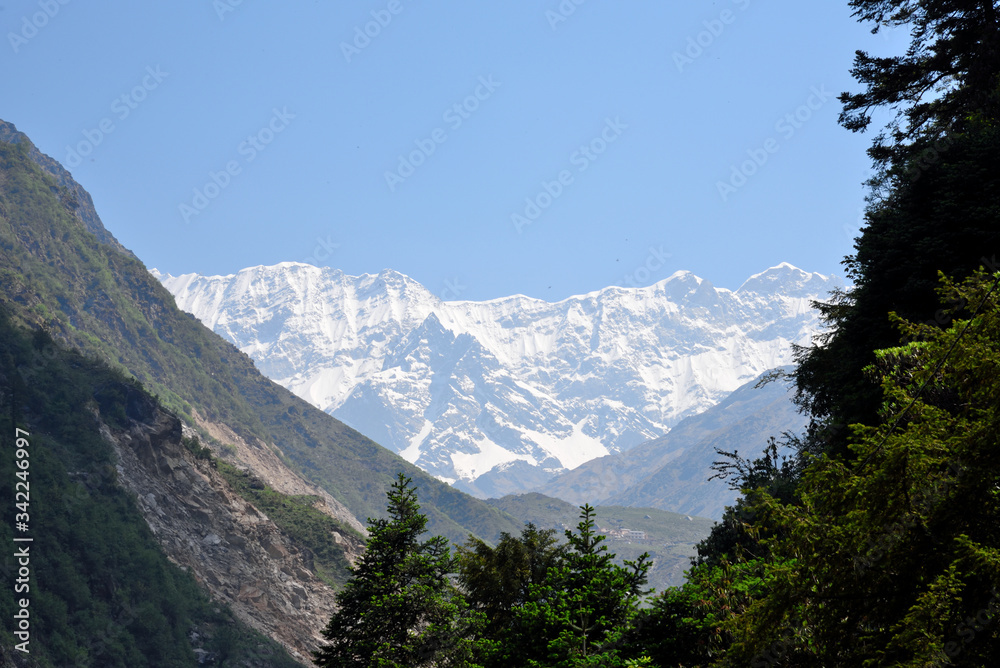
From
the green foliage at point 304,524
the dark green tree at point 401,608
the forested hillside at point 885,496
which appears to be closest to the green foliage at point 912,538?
the forested hillside at point 885,496

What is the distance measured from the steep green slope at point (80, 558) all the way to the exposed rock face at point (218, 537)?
5110mm

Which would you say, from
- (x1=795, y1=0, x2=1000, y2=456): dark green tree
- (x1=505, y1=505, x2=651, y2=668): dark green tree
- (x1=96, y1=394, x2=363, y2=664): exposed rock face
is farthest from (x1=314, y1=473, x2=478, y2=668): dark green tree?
(x1=96, y1=394, x2=363, y2=664): exposed rock face

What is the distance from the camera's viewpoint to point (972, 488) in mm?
8703

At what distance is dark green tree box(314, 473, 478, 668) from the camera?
77.8ft

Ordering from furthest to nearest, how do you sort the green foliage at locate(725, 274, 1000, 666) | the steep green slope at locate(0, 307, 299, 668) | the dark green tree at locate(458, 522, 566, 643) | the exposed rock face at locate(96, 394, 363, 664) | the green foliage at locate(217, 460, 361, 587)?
the green foliage at locate(217, 460, 361, 587), the exposed rock face at locate(96, 394, 363, 664), the steep green slope at locate(0, 307, 299, 668), the dark green tree at locate(458, 522, 566, 643), the green foliage at locate(725, 274, 1000, 666)

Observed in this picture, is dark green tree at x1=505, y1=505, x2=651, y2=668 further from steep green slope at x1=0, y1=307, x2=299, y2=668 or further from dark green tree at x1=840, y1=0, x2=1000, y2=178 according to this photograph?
steep green slope at x1=0, y1=307, x2=299, y2=668

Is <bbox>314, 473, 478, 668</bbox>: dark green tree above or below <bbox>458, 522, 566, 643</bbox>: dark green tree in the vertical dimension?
below

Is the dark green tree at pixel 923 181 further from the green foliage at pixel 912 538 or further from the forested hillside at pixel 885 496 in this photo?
the green foliage at pixel 912 538

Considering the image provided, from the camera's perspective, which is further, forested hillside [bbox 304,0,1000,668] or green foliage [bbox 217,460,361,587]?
green foliage [bbox 217,460,361,587]

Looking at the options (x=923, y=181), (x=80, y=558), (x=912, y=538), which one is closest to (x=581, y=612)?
(x=912, y=538)

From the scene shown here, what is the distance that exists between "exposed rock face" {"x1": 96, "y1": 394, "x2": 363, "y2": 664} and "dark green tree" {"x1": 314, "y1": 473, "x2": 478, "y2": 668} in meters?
102

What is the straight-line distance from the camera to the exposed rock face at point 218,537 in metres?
123

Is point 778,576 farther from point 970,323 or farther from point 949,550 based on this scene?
point 970,323

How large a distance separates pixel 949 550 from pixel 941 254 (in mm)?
Result: 16200
